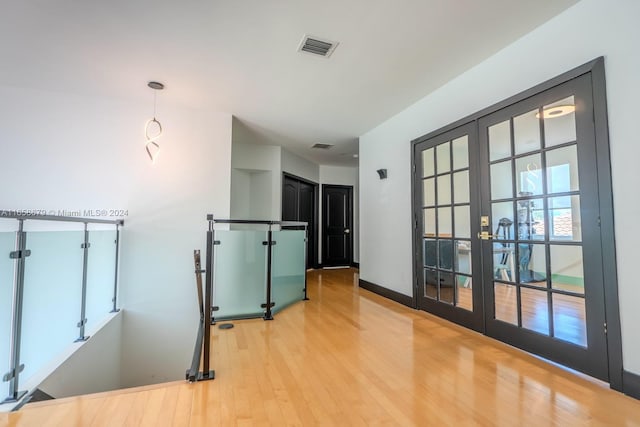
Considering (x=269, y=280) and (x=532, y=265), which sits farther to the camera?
(x=269, y=280)

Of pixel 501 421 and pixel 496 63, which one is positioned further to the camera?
pixel 496 63

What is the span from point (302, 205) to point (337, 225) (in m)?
1.22

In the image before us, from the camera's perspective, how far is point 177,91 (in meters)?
3.59

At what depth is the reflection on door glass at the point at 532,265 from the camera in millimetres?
2395

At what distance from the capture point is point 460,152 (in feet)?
10.6

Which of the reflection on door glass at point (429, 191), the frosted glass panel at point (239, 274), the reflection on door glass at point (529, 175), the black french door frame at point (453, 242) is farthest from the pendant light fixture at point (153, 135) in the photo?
the reflection on door glass at point (529, 175)

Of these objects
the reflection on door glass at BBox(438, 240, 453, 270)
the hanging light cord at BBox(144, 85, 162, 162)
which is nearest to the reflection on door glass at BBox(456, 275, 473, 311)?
the reflection on door glass at BBox(438, 240, 453, 270)

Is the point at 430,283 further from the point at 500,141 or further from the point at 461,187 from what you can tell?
the point at 500,141

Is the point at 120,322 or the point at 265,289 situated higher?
the point at 265,289

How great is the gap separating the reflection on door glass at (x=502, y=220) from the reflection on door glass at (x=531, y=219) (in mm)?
77

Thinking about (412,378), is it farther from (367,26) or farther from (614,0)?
(614,0)

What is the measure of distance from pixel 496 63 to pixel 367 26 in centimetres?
135

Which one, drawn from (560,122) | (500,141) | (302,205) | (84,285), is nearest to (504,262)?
(500,141)

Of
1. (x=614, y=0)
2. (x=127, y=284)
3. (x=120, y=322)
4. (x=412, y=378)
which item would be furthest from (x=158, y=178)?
(x=614, y=0)
